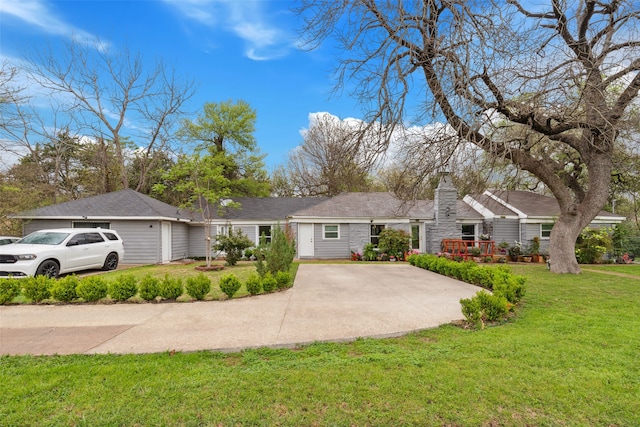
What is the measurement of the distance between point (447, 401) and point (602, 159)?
12535 millimetres

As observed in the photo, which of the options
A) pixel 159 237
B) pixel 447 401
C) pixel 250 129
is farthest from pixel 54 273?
pixel 250 129

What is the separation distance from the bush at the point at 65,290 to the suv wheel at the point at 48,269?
3221 millimetres

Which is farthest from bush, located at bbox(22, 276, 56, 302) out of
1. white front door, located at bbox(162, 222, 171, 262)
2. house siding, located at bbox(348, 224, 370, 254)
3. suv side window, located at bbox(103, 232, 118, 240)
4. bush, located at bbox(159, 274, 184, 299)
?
house siding, located at bbox(348, 224, 370, 254)

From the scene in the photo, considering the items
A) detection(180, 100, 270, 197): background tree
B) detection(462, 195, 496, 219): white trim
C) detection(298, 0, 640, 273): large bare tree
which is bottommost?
detection(462, 195, 496, 219): white trim

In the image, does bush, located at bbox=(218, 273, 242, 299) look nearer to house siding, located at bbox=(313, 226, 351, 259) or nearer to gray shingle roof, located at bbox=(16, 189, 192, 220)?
gray shingle roof, located at bbox=(16, 189, 192, 220)

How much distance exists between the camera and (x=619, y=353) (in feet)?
12.4

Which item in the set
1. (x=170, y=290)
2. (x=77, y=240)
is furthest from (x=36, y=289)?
(x=77, y=240)

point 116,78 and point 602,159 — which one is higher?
point 116,78

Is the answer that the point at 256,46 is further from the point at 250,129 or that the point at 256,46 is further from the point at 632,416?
the point at 250,129

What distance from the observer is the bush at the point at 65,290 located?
665cm

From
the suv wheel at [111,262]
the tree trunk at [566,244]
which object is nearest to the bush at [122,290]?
the suv wheel at [111,262]

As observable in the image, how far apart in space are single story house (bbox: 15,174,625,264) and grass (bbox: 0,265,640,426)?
12131mm

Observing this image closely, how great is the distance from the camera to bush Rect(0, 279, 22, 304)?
21.8 ft

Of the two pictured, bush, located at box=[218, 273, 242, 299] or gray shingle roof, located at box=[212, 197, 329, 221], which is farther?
gray shingle roof, located at box=[212, 197, 329, 221]
